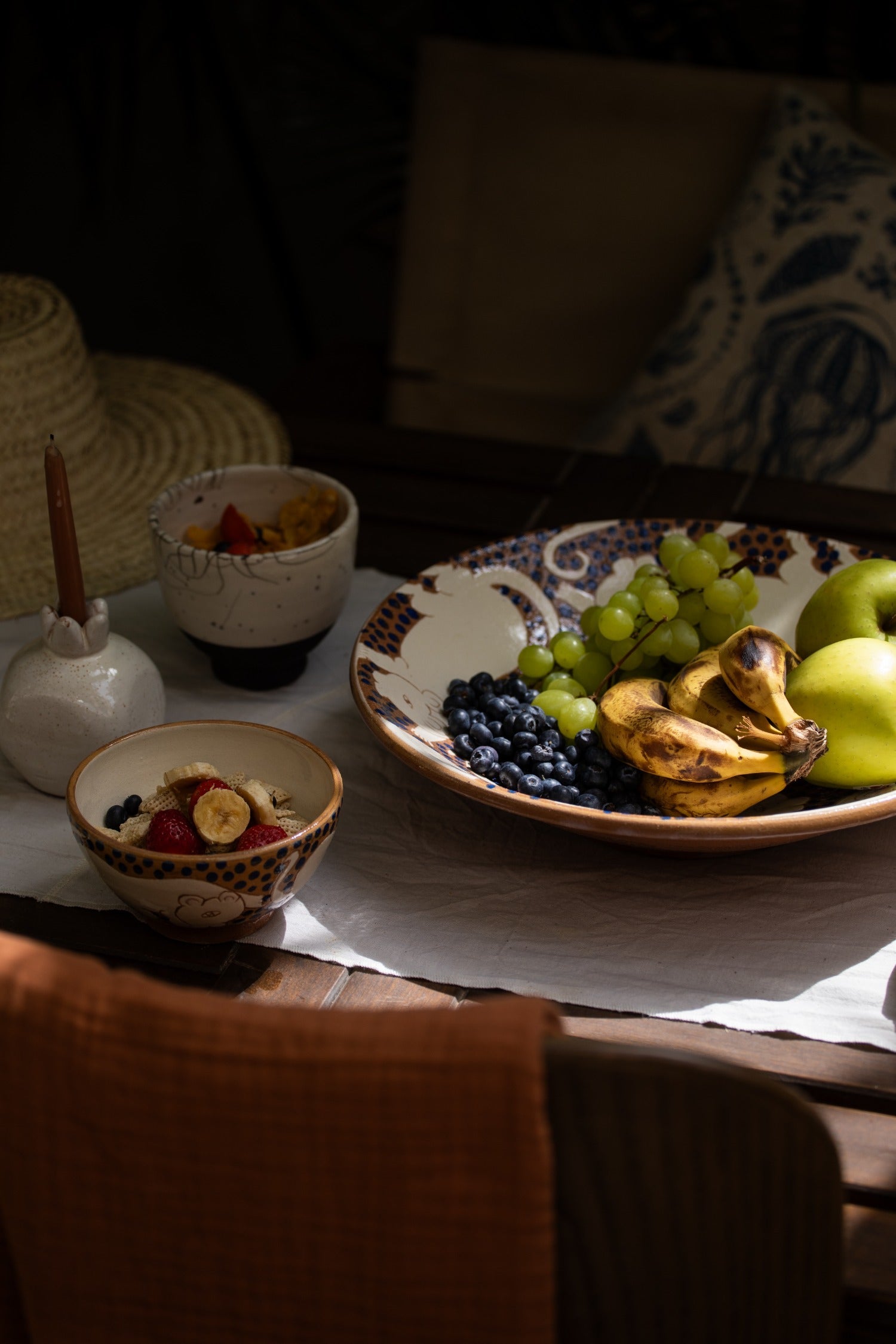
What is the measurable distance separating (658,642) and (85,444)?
2.38 feet

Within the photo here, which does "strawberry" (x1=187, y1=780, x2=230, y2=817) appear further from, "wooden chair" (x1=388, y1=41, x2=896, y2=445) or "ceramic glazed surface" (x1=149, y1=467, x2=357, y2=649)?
"wooden chair" (x1=388, y1=41, x2=896, y2=445)

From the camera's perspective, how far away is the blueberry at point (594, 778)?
0.80 meters

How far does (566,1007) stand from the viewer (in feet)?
2.29

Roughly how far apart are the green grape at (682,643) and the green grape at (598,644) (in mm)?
47

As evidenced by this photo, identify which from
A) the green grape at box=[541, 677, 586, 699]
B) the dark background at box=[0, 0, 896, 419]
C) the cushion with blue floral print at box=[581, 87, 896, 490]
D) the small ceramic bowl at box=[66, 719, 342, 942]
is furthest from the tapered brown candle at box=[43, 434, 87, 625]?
the dark background at box=[0, 0, 896, 419]

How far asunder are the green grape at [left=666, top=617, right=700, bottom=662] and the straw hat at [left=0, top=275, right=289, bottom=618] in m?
0.55

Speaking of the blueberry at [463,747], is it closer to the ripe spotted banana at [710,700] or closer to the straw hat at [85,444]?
the ripe spotted banana at [710,700]

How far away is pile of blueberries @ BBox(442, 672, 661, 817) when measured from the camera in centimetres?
78

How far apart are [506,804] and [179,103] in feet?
Answer: 8.13

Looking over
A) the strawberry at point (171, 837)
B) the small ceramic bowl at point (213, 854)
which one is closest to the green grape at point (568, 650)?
the small ceramic bowl at point (213, 854)

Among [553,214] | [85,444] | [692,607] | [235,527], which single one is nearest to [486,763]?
[692,607]

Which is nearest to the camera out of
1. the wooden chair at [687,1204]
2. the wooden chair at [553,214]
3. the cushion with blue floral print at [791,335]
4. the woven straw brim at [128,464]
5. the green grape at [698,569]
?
the wooden chair at [687,1204]

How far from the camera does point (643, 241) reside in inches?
76.6

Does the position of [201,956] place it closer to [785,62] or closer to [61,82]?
[785,62]
